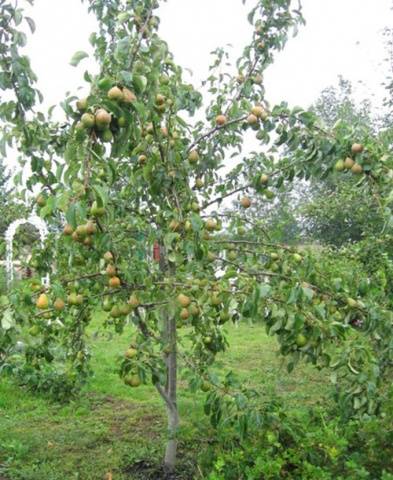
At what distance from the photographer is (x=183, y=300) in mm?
2215

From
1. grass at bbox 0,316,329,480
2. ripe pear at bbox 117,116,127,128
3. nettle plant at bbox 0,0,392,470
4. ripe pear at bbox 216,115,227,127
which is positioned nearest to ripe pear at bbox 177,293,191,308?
nettle plant at bbox 0,0,392,470

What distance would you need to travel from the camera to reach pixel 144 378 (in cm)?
219

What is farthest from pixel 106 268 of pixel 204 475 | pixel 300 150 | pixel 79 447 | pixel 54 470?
pixel 79 447

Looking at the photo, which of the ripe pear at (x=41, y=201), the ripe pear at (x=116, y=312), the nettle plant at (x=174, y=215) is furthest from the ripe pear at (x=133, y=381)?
the ripe pear at (x=41, y=201)

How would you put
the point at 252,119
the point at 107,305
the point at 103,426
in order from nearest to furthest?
1. the point at 107,305
2. the point at 252,119
3. the point at 103,426

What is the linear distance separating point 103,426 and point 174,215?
2289mm

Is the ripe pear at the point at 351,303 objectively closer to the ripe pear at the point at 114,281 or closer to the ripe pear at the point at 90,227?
the ripe pear at the point at 114,281

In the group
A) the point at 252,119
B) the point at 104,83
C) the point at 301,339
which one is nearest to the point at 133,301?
the point at 301,339

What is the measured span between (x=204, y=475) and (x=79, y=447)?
1104 mm

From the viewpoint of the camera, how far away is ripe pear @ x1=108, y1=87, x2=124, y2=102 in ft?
5.73

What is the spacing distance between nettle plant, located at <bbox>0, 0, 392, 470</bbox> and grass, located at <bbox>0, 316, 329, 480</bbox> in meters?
0.32

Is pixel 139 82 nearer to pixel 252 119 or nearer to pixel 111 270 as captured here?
pixel 111 270

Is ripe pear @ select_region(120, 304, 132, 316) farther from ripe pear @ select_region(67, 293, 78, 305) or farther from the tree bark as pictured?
the tree bark

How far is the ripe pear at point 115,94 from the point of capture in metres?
1.75
